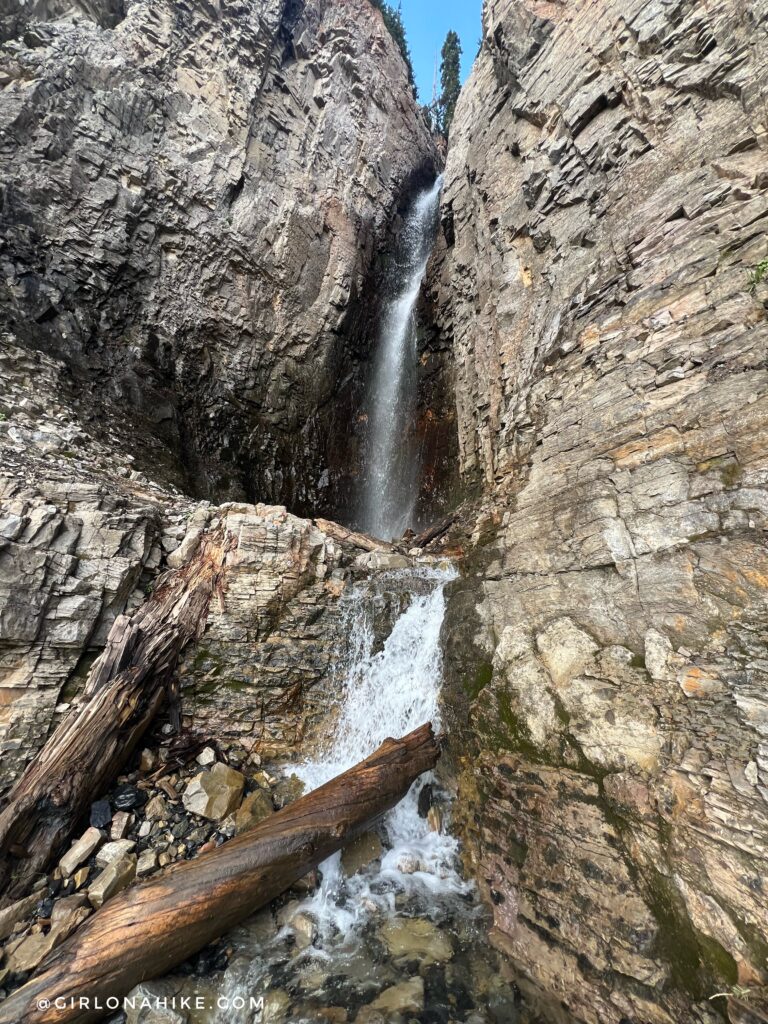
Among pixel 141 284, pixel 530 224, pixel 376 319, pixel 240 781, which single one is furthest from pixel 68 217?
pixel 240 781

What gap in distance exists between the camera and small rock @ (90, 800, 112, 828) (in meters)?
4.79

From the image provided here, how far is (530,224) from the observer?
9.80 metres

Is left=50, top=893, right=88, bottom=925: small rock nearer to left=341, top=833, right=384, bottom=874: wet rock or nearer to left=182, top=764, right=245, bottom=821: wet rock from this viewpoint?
left=182, top=764, right=245, bottom=821: wet rock

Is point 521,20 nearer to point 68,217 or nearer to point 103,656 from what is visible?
point 68,217

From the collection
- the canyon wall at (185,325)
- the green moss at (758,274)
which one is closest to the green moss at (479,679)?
the canyon wall at (185,325)

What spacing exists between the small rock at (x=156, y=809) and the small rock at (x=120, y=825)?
0.19m

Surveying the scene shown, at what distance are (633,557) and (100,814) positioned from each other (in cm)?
688

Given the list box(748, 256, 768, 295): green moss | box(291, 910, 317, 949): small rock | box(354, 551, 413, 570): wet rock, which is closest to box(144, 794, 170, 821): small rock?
box(291, 910, 317, 949): small rock

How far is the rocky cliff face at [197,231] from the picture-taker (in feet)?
37.7

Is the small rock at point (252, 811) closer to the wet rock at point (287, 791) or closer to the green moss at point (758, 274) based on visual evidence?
the wet rock at point (287, 791)

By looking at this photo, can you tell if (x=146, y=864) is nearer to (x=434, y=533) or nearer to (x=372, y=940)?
(x=372, y=940)

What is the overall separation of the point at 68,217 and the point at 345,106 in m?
13.4

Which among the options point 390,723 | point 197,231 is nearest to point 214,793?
point 390,723

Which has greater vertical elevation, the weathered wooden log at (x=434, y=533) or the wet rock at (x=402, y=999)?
the weathered wooden log at (x=434, y=533)
